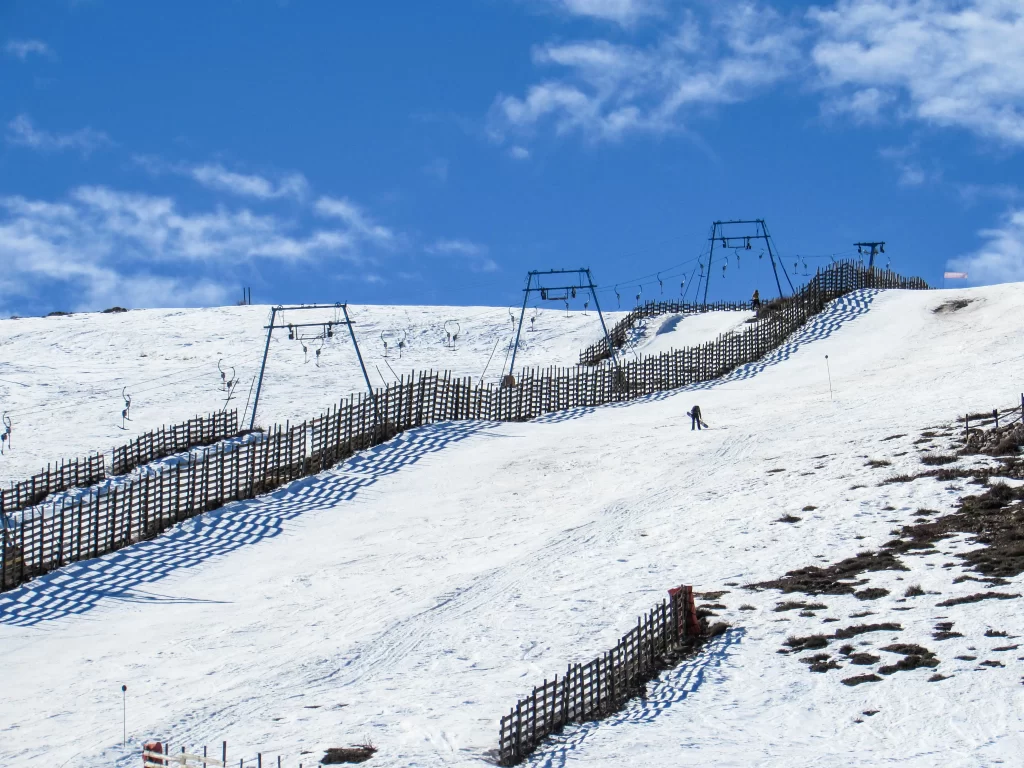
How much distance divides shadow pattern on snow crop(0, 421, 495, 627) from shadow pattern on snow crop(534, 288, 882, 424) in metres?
7.37

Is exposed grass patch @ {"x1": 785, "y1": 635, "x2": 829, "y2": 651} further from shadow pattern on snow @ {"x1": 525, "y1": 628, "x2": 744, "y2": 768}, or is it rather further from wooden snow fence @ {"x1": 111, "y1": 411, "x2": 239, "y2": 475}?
wooden snow fence @ {"x1": 111, "y1": 411, "x2": 239, "y2": 475}

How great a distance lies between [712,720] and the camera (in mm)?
16078

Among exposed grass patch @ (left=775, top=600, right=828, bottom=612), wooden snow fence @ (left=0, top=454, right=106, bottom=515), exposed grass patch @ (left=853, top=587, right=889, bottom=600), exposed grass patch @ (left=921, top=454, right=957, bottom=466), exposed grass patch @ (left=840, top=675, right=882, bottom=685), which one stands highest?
exposed grass patch @ (left=921, top=454, right=957, bottom=466)

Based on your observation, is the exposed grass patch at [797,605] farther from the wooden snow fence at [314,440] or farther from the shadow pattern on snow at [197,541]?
the wooden snow fence at [314,440]

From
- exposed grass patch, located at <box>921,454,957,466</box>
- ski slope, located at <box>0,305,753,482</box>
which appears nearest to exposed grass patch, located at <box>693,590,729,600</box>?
exposed grass patch, located at <box>921,454,957,466</box>

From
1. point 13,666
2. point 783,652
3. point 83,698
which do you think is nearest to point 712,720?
point 783,652

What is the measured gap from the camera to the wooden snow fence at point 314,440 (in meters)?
27.1

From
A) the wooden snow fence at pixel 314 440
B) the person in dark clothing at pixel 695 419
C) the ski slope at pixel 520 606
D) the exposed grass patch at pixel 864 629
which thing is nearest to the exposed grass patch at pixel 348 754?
the ski slope at pixel 520 606

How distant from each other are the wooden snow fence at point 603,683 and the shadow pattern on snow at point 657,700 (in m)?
0.16

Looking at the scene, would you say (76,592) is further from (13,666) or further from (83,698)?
(83,698)

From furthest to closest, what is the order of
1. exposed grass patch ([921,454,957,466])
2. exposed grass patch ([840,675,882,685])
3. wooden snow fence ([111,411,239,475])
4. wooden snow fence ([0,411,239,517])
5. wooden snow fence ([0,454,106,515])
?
wooden snow fence ([111,411,239,475]), wooden snow fence ([0,411,239,517]), wooden snow fence ([0,454,106,515]), exposed grass patch ([921,454,957,466]), exposed grass patch ([840,675,882,685])

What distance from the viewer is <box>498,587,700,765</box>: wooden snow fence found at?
15391mm

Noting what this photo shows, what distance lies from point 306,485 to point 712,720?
18.7 m

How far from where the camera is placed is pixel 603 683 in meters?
17.8
